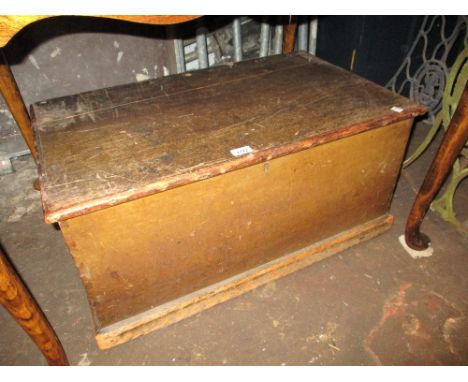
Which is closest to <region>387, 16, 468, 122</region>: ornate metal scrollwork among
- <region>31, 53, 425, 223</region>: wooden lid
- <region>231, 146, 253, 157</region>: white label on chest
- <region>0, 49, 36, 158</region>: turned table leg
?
<region>31, 53, 425, 223</region>: wooden lid

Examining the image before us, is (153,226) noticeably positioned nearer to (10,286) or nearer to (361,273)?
(10,286)

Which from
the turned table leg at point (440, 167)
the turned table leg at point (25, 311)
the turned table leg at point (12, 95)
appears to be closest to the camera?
the turned table leg at point (25, 311)

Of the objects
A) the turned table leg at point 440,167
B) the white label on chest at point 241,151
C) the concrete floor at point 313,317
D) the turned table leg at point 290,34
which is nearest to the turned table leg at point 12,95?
the concrete floor at point 313,317

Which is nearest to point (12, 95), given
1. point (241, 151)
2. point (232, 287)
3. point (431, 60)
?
point (241, 151)

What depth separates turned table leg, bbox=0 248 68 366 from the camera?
752 millimetres

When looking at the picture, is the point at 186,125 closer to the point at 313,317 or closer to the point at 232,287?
the point at 232,287

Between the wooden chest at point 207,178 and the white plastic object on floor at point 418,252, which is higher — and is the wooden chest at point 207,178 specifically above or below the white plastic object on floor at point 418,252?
above

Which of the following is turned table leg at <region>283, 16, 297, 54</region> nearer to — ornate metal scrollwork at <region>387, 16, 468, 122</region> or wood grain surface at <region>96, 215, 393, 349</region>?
ornate metal scrollwork at <region>387, 16, 468, 122</region>

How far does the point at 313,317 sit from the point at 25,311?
875 mm

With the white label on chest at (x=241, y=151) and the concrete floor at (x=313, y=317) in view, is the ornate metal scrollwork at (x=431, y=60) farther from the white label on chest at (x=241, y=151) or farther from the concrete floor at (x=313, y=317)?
the white label on chest at (x=241, y=151)

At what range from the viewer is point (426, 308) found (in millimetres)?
1187

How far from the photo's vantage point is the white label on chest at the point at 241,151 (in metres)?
0.90

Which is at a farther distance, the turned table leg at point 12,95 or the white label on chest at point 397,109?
the turned table leg at point 12,95

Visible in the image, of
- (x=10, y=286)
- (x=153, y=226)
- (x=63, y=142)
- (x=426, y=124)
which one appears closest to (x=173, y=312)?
(x=153, y=226)
